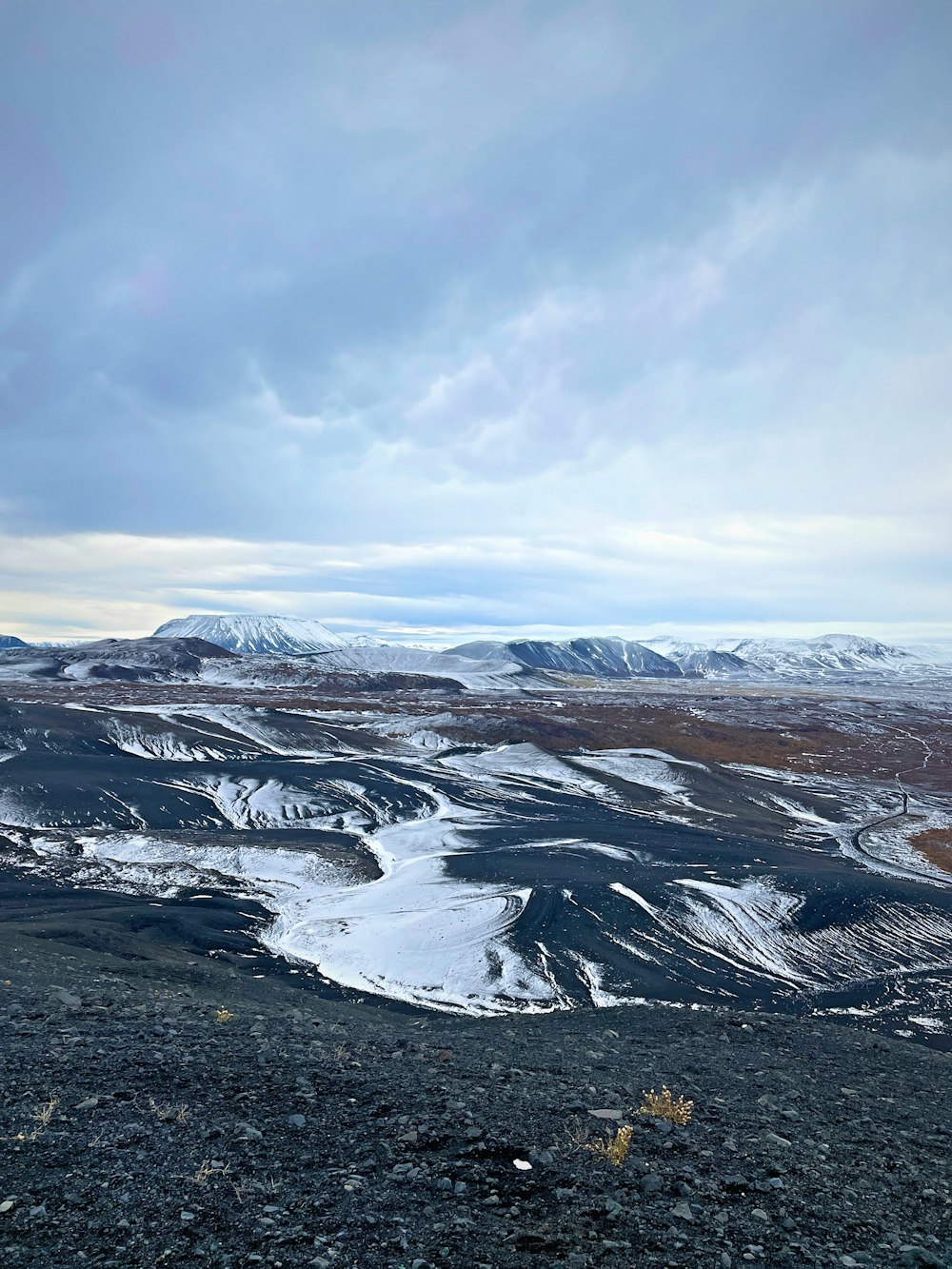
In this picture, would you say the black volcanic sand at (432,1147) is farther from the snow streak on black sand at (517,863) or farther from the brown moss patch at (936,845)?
the brown moss patch at (936,845)

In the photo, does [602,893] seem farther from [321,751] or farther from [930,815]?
[321,751]

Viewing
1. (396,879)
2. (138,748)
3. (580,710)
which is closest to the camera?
(396,879)

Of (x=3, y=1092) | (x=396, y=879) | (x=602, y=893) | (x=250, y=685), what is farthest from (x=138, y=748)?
(x=250, y=685)

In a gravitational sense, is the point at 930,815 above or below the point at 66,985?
below

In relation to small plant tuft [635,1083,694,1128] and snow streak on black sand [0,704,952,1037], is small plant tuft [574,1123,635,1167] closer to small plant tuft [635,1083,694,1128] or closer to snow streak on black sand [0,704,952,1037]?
small plant tuft [635,1083,694,1128]

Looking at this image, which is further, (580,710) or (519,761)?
(580,710)

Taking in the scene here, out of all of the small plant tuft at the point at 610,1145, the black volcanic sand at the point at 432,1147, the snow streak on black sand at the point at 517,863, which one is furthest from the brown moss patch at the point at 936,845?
the small plant tuft at the point at 610,1145

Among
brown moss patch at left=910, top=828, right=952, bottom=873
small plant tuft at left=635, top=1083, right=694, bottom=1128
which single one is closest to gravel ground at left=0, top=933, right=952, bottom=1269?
small plant tuft at left=635, top=1083, right=694, bottom=1128
